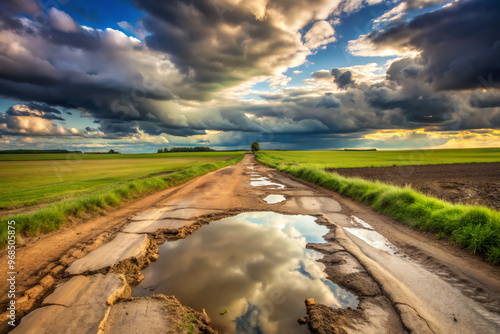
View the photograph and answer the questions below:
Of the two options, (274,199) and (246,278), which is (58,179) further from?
(246,278)

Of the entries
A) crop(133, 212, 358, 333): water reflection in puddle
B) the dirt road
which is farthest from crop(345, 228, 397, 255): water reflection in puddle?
crop(133, 212, 358, 333): water reflection in puddle

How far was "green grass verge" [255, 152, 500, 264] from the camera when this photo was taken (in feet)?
14.9

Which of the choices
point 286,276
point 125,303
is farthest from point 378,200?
point 125,303

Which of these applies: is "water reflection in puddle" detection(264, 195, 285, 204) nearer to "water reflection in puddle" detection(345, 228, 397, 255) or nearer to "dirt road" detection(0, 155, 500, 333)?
"dirt road" detection(0, 155, 500, 333)

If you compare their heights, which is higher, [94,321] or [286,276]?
[94,321]

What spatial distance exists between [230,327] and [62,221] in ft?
20.1

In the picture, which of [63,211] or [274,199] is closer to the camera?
[63,211]

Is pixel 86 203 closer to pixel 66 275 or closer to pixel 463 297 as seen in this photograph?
pixel 66 275

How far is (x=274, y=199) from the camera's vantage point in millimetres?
9797

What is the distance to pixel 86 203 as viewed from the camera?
300 inches

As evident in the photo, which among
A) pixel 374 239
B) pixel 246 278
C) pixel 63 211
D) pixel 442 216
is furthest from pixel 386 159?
pixel 63 211

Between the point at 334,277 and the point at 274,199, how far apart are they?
608 cm

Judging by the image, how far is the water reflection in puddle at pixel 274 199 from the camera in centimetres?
941

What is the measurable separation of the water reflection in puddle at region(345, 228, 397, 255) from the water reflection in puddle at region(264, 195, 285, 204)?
3.59 meters
